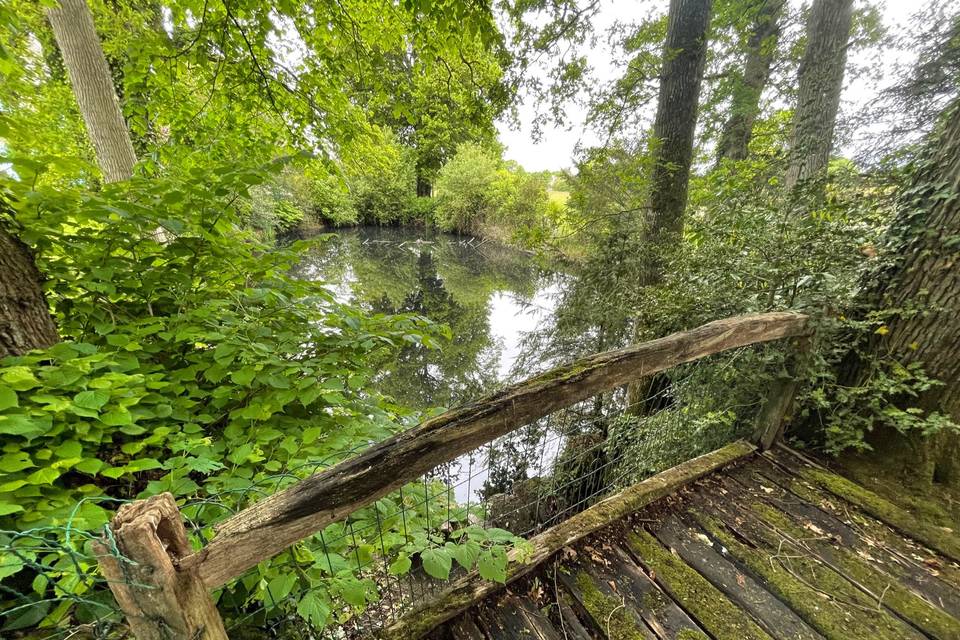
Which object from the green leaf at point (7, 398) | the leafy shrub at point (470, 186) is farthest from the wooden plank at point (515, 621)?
the leafy shrub at point (470, 186)

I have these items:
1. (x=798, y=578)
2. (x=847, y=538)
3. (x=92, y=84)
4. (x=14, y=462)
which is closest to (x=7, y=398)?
(x=14, y=462)

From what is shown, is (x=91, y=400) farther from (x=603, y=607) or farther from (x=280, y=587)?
(x=603, y=607)

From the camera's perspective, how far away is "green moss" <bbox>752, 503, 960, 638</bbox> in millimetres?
1294

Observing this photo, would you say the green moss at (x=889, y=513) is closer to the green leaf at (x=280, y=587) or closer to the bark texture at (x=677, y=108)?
the bark texture at (x=677, y=108)

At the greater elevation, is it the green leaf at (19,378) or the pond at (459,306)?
the green leaf at (19,378)

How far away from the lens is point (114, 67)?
21.6ft

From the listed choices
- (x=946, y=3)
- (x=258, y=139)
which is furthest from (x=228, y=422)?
(x=946, y=3)

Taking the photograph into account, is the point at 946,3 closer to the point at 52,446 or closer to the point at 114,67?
the point at 52,446

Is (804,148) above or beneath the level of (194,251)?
above

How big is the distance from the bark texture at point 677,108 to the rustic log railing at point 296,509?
284 cm

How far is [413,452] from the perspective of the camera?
1.06 metres

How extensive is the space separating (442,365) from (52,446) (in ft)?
20.0

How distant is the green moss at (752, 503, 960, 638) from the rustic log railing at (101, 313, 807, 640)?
1.11 meters

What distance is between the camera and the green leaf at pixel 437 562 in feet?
3.53
